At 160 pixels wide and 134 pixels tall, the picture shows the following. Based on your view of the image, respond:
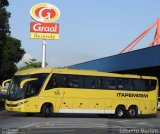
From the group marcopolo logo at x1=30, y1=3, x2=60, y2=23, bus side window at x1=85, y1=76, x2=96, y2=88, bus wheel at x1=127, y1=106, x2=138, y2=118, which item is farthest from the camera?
marcopolo logo at x1=30, y1=3, x2=60, y2=23

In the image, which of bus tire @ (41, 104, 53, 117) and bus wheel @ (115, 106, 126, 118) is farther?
Result: bus wheel @ (115, 106, 126, 118)

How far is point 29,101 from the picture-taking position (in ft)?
93.7

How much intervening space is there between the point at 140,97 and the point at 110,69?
2364 cm

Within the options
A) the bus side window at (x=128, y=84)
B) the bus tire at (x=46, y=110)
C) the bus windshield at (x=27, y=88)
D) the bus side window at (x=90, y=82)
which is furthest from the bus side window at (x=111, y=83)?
the bus windshield at (x=27, y=88)

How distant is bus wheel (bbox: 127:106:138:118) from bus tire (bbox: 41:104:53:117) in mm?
6121

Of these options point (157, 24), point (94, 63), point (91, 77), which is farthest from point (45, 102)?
point (157, 24)

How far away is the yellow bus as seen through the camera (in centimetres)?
2880

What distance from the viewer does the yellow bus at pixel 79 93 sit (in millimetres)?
28797

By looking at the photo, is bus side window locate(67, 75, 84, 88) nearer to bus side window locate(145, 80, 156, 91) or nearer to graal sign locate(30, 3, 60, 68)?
bus side window locate(145, 80, 156, 91)

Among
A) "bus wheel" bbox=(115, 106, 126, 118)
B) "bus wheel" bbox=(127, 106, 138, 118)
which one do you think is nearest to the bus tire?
"bus wheel" bbox=(115, 106, 126, 118)

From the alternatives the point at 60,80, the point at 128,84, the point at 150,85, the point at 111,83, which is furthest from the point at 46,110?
the point at 150,85

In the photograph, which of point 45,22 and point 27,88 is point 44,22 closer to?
point 45,22

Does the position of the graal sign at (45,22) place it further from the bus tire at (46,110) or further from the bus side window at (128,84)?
the bus tire at (46,110)

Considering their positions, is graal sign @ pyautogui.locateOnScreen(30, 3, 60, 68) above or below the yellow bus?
above
